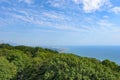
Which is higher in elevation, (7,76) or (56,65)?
(56,65)

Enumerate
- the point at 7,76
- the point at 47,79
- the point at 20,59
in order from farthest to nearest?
the point at 20,59
the point at 7,76
the point at 47,79

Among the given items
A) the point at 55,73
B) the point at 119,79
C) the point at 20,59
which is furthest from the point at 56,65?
the point at 20,59

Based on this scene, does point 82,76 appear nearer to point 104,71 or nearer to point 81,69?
point 81,69

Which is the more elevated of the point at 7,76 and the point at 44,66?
the point at 44,66

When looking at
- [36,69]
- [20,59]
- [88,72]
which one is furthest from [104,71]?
[20,59]

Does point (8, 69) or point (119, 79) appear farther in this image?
point (8, 69)

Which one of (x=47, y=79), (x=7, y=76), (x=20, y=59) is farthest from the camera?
(x=20, y=59)

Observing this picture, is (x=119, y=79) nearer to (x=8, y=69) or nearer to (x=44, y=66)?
(x=44, y=66)

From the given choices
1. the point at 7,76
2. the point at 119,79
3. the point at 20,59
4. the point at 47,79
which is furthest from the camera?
the point at 20,59

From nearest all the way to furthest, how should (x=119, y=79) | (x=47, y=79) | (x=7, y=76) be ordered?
(x=47, y=79)
(x=119, y=79)
(x=7, y=76)
